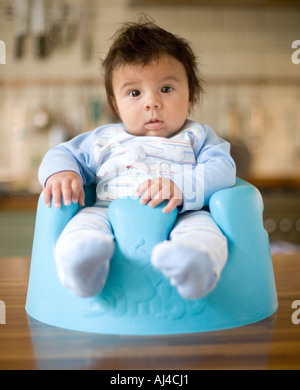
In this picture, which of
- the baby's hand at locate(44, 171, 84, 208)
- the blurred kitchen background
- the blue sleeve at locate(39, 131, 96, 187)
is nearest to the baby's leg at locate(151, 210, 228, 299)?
the baby's hand at locate(44, 171, 84, 208)

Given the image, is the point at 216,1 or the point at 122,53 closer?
the point at 122,53

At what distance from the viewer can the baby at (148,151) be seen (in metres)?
0.83

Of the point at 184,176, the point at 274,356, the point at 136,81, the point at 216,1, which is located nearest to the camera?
the point at 274,356

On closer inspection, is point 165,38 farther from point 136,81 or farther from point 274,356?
A: point 274,356

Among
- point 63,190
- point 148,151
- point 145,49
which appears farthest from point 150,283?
point 145,49

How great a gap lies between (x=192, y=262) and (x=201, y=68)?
2.42m

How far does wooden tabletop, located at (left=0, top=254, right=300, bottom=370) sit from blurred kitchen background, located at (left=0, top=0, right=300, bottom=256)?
2.12 metres

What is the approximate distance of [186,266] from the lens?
0.65 meters

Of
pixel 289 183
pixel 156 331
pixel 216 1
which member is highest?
pixel 216 1

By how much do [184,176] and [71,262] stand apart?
0.30 metres

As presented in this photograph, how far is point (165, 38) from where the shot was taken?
1.03 m

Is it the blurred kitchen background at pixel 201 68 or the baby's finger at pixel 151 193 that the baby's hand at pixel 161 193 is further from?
the blurred kitchen background at pixel 201 68

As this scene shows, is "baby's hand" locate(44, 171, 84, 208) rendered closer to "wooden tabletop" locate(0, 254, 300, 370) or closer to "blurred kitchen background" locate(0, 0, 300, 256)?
"wooden tabletop" locate(0, 254, 300, 370)

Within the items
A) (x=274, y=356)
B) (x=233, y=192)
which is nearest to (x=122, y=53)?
(x=233, y=192)
